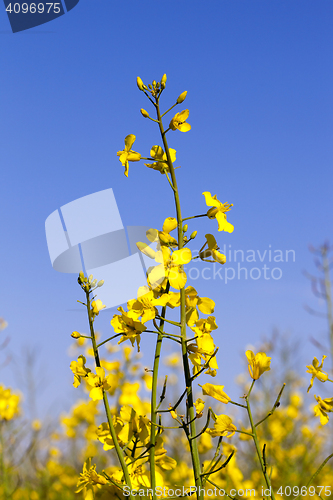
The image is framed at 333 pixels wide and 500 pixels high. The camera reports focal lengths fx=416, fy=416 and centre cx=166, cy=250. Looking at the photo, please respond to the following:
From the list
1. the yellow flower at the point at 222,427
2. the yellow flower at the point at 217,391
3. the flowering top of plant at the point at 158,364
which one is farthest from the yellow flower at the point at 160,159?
the yellow flower at the point at 222,427

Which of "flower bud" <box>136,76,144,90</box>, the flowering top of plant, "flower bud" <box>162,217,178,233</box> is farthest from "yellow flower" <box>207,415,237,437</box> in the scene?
"flower bud" <box>136,76,144,90</box>

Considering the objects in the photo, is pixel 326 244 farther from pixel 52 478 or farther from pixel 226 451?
pixel 226 451

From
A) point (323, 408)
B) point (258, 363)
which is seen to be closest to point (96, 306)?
point (258, 363)

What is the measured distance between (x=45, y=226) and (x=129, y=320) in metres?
0.90

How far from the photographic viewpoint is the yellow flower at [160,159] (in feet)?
5.23

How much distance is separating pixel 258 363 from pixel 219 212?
555 millimetres

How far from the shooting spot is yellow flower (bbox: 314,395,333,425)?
165cm

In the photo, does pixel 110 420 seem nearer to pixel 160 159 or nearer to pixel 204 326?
pixel 204 326

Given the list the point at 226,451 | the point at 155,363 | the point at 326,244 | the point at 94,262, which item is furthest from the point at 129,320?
the point at 326,244

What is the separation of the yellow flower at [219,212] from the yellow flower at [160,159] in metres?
0.20

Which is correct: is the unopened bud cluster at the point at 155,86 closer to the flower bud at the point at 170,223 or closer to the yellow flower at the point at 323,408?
the flower bud at the point at 170,223

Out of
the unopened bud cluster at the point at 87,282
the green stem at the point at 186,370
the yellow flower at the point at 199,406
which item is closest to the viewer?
the green stem at the point at 186,370

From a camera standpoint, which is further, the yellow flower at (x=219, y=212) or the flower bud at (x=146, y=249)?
the yellow flower at (x=219, y=212)

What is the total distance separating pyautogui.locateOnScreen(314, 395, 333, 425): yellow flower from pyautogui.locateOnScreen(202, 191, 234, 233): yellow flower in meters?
0.78
